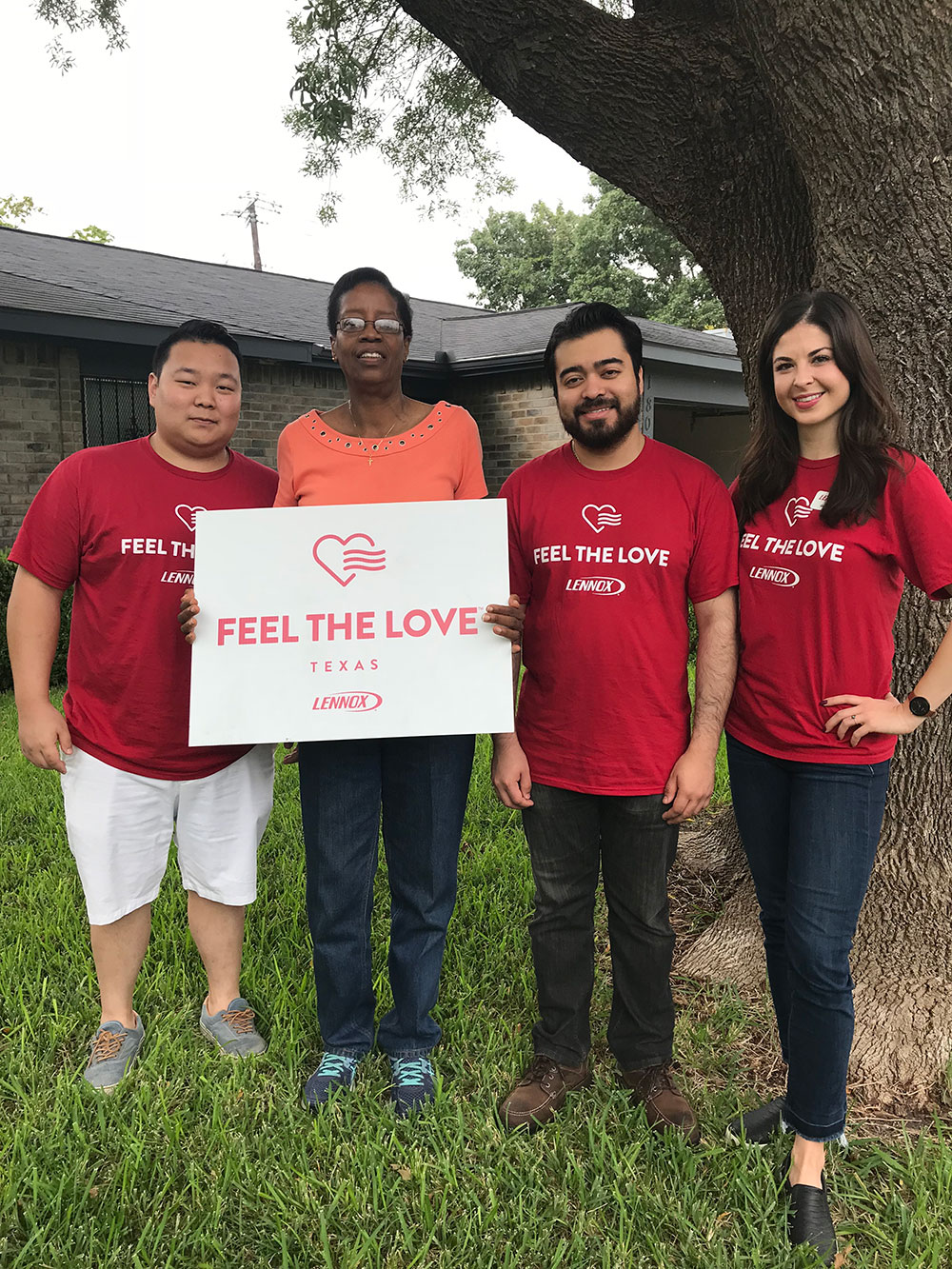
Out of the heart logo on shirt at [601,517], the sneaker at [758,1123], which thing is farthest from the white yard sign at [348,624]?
the sneaker at [758,1123]

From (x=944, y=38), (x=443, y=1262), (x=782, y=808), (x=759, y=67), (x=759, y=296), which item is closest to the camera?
(x=443, y=1262)

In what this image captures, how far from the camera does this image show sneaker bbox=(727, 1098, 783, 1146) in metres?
2.46

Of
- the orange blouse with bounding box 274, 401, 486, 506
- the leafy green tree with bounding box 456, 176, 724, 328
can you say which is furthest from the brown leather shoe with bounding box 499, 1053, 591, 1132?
the leafy green tree with bounding box 456, 176, 724, 328

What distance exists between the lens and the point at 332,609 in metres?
2.54

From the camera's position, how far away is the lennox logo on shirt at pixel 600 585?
7.88 ft

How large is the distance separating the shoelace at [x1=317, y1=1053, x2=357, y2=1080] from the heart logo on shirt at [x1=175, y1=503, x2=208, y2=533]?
1.55 metres

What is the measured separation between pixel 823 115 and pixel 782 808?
1861 mm

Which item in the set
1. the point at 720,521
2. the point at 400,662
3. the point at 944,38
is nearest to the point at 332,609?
the point at 400,662

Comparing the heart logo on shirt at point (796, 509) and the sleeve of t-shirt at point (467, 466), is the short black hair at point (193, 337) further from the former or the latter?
the heart logo on shirt at point (796, 509)

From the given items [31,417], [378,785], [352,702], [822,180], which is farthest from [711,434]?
[352,702]

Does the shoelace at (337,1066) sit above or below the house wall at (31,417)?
below

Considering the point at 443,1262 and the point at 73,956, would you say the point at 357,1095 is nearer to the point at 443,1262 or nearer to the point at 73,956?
the point at 443,1262

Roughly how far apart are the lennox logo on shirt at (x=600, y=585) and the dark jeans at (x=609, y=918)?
1.76ft

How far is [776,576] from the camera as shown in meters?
2.28
